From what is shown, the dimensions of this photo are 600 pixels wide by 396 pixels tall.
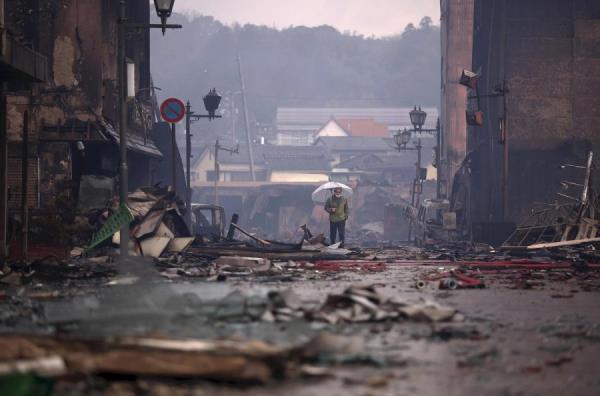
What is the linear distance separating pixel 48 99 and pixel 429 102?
87.3m

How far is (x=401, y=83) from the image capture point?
377ft

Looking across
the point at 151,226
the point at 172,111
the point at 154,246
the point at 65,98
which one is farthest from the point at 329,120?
the point at 154,246

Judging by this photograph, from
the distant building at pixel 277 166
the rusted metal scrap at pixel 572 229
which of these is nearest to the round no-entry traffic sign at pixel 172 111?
the rusted metal scrap at pixel 572 229

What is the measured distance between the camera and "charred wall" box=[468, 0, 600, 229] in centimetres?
2873

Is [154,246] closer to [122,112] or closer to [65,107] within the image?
[122,112]

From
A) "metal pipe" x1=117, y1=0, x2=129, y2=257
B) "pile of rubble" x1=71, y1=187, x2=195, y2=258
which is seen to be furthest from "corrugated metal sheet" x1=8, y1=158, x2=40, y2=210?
"metal pipe" x1=117, y1=0, x2=129, y2=257

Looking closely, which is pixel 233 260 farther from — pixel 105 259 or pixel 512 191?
pixel 512 191

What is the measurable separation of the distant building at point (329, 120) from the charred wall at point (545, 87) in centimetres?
6715

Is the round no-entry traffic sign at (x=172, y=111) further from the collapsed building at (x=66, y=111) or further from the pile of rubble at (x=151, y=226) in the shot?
the pile of rubble at (x=151, y=226)

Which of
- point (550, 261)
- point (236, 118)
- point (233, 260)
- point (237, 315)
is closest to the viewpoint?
point (237, 315)

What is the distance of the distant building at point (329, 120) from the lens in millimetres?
97750

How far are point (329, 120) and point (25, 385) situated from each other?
93.2 m

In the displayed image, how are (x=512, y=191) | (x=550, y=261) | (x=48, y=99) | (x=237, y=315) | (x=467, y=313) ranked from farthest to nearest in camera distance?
(x=512, y=191), (x=48, y=99), (x=550, y=261), (x=467, y=313), (x=237, y=315)

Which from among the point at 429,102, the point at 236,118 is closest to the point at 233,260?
the point at 236,118
